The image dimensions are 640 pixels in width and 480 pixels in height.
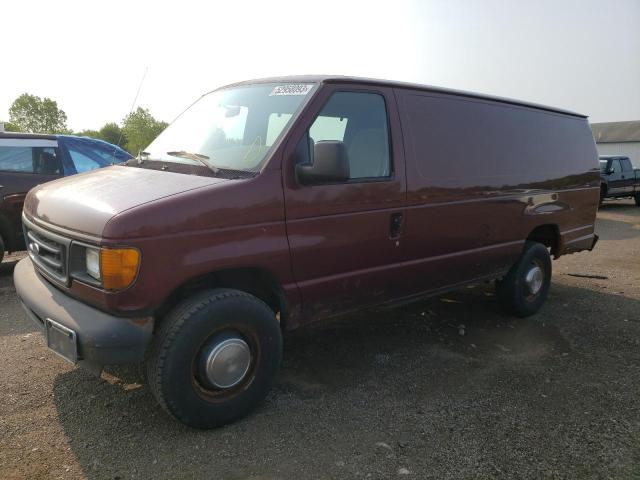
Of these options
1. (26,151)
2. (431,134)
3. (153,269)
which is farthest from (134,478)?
(26,151)

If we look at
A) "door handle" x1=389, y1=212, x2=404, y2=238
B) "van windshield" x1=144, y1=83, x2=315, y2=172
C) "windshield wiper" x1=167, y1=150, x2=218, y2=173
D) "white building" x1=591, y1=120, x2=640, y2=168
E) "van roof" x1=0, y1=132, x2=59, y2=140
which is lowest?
"door handle" x1=389, y1=212, x2=404, y2=238

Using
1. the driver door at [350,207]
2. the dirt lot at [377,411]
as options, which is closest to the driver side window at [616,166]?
the dirt lot at [377,411]

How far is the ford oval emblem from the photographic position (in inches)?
127

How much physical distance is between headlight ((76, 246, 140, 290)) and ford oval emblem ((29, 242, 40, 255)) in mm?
903

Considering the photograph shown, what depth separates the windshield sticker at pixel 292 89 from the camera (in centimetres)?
331

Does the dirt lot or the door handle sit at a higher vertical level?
the door handle

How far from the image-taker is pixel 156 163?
3.50 metres

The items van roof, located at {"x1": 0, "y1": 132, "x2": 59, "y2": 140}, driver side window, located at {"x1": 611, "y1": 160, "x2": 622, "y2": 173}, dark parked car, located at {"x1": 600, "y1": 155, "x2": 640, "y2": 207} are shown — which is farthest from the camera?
driver side window, located at {"x1": 611, "y1": 160, "x2": 622, "y2": 173}

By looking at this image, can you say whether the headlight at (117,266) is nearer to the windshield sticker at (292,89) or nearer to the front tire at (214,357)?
the front tire at (214,357)

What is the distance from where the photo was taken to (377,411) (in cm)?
323

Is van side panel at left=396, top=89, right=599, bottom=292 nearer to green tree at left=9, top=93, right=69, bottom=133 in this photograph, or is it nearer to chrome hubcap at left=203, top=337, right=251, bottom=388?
chrome hubcap at left=203, top=337, right=251, bottom=388

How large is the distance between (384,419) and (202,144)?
7.27 ft

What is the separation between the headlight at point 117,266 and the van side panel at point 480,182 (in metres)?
1.98

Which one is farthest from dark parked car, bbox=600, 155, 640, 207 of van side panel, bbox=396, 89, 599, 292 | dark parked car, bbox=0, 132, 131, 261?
dark parked car, bbox=0, 132, 131, 261
